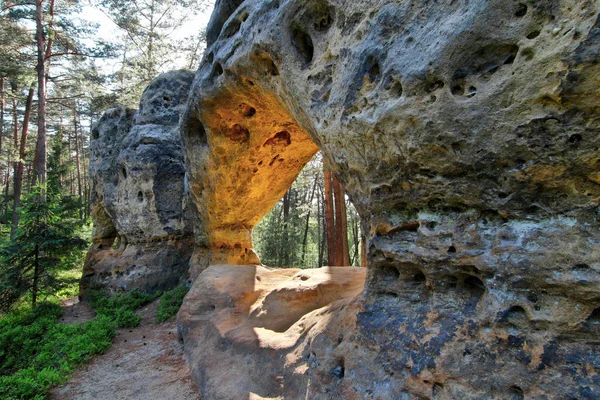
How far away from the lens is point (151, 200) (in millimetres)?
10312

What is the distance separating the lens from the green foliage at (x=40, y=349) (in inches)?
192

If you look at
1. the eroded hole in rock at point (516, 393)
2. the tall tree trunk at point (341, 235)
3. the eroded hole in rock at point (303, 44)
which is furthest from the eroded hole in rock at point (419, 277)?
the tall tree trunk at point (341, 235)

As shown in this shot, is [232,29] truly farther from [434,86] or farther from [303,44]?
[434,86]

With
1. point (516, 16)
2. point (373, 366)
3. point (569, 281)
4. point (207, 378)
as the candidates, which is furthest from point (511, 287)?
point (207, 378)

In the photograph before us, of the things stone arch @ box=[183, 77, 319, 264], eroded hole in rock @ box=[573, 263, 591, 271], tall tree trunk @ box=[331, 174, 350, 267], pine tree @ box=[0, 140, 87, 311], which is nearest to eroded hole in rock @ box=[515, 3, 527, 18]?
eroded hole in rock @ box=[573, 263, 591, 271]

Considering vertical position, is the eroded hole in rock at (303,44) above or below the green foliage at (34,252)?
above

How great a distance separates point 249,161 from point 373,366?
5.97 metres

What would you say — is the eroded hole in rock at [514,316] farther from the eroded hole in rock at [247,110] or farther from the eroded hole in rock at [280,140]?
the eroded hole in rock at [280,140]

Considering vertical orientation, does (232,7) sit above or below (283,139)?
above

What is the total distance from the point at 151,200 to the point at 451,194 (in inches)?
354

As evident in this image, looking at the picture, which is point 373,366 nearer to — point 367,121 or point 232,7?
point 367,121

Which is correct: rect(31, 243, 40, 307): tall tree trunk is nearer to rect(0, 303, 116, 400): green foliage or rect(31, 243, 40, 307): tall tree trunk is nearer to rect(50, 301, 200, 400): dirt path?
rect(0, 303, 116, 400): green foliage

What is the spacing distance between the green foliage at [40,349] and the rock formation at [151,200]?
7.20 feet

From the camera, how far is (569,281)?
250 centimetres
